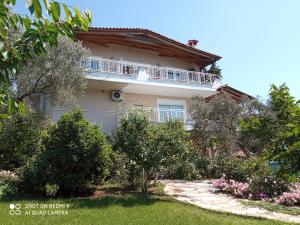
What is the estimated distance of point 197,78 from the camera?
2083cm

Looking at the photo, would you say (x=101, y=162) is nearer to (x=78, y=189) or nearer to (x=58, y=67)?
(x=78, y=189)

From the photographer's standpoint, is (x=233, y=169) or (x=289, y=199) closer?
(x=289, y=199)

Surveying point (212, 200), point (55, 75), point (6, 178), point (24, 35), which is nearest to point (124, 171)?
point (212, 200)

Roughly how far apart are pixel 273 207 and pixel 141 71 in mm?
11504

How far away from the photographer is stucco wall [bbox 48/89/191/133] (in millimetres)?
16056

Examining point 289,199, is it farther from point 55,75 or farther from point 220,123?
point 55,75

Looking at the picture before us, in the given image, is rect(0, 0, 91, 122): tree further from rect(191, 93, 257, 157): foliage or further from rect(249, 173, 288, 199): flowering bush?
rect(191, 93, 257, 157): foliage

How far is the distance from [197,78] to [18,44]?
19569mm

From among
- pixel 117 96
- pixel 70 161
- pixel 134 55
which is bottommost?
pixel 70 161

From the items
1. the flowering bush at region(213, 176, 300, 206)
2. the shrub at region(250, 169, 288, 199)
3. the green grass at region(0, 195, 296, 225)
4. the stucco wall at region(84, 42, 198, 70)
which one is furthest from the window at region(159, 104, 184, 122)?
the green grass at region(0, 195, 296, 225)

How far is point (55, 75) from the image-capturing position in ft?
41.4

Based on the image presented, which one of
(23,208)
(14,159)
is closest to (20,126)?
(14,159)

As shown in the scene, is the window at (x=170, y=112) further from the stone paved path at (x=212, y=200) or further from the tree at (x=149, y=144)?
the tree at (x=149, y=144)

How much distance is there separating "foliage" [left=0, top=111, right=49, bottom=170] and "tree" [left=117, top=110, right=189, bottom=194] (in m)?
3.99
